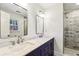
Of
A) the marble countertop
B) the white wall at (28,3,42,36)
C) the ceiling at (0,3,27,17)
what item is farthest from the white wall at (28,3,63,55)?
the marble countertop

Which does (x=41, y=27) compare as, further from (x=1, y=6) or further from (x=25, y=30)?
(x=1, y=6)

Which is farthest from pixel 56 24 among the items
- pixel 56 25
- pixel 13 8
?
pixel 13 8

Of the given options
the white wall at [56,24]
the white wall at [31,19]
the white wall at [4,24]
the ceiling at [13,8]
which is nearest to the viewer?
Answer: the white wall at [4,24]

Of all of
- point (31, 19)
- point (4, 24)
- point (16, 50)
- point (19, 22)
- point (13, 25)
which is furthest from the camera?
point (31, 19)

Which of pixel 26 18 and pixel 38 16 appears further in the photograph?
pixel 38 16

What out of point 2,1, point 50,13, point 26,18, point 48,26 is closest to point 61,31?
point 48,26

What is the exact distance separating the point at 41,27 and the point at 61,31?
768 mm

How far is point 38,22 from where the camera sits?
170 inches

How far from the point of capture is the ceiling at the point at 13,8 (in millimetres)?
2330

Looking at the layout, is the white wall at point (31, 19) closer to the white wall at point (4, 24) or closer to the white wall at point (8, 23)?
the white wall at point (8, 23)

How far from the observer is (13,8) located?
262 centimetres

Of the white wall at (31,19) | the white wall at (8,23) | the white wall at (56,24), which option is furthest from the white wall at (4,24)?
the white wall at (56,24)

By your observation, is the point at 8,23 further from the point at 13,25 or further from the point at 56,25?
the point at 56,25

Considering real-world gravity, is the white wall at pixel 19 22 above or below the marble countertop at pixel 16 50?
above
